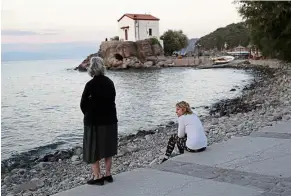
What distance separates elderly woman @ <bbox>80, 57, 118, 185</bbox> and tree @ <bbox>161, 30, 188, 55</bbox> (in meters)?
94.1

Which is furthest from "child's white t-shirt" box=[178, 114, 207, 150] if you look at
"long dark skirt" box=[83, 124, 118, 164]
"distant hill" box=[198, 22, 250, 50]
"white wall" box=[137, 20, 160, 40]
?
"distant hill" box=[198, 22, 250, 50]

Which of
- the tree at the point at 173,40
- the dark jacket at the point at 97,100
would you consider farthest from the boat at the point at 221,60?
the dark jacket at the point at 97,100

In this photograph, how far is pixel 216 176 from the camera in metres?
5.75

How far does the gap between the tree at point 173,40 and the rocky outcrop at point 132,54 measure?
954cm

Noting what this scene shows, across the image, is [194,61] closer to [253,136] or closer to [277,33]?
[277,33]

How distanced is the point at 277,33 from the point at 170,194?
28.1 metres

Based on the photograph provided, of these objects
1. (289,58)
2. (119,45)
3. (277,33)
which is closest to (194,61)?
(119,45)

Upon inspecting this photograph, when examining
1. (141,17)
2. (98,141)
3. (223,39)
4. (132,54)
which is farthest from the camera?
(223,39)

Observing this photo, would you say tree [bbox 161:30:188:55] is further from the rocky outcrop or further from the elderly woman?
the elderly woman

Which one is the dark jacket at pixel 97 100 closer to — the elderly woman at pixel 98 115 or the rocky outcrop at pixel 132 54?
the elderly woman at pixel 98 115

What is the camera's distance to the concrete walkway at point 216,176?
513 centimetres

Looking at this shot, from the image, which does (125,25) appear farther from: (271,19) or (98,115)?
(98,115)

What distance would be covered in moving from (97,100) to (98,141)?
0.58m

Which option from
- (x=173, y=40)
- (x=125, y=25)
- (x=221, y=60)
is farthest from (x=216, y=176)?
(x=173, y=40)
